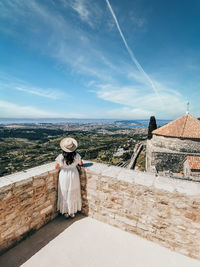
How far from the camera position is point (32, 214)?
8.18ft

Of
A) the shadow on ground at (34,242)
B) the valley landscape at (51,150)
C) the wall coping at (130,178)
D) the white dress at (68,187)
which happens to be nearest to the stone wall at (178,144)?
the valley landscape at (51,150)

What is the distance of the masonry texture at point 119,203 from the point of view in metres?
2.07

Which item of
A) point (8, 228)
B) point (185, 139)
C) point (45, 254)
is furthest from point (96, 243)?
point (185, 139)

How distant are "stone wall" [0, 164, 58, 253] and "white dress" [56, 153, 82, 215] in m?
0.18

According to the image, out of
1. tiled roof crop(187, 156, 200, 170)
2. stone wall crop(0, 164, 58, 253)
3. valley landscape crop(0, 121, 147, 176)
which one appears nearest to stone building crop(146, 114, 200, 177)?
tiled roof crop(187, 156, 200, 170)

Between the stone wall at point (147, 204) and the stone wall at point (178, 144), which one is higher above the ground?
the stone wall at point (147, 204)

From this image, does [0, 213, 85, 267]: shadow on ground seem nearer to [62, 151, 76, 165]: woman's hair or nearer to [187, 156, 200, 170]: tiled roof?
[62, 151, 76, 165]: woman's hair

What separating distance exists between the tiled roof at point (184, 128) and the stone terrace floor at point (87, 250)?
1531 centimetres

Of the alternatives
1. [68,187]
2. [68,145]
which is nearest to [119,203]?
[68,187]

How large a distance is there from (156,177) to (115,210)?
0.97m

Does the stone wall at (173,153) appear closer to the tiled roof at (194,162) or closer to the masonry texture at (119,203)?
the tiled roof at (194,162)

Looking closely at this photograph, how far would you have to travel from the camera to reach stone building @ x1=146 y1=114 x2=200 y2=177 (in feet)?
49.1

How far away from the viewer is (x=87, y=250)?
220 cm

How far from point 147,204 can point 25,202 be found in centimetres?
200
